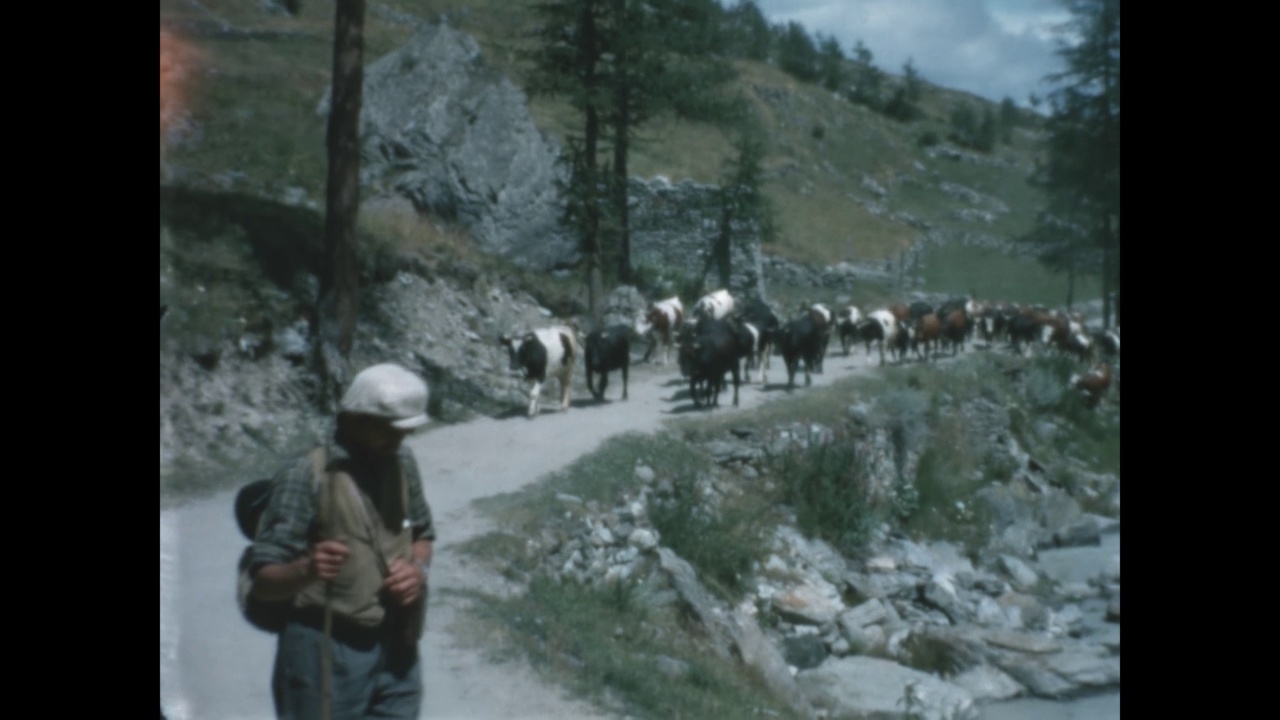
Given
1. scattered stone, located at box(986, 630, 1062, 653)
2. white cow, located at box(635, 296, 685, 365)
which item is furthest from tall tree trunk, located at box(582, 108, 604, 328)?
scattered stone, located at box(986, 630, 1062, 653)

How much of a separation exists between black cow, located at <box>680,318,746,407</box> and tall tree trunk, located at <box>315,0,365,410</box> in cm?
381

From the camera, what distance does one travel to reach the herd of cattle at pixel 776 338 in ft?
27.4

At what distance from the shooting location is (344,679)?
2797 millimetres

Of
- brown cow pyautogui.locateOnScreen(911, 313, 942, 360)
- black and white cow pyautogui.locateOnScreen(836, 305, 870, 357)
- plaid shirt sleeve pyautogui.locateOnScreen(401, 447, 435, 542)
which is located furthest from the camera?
brown cow pyautogui.locateOnScreen(911, 313, 942, 360)

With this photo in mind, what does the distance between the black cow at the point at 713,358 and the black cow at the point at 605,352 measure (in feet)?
2.19

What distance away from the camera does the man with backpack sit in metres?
2.68

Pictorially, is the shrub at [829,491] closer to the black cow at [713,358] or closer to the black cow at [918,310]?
the black cow at [918,310]

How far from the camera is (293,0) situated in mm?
6402

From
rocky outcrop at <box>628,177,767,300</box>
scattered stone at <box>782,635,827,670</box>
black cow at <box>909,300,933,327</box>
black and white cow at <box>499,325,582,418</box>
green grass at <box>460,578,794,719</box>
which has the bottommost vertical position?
scattered stone at <box>782,635,827,670</box>

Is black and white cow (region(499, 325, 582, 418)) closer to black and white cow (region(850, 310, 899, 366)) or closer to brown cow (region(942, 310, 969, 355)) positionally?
black and white cow (region(850, 310, 899, 366))

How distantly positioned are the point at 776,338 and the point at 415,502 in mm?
6861
